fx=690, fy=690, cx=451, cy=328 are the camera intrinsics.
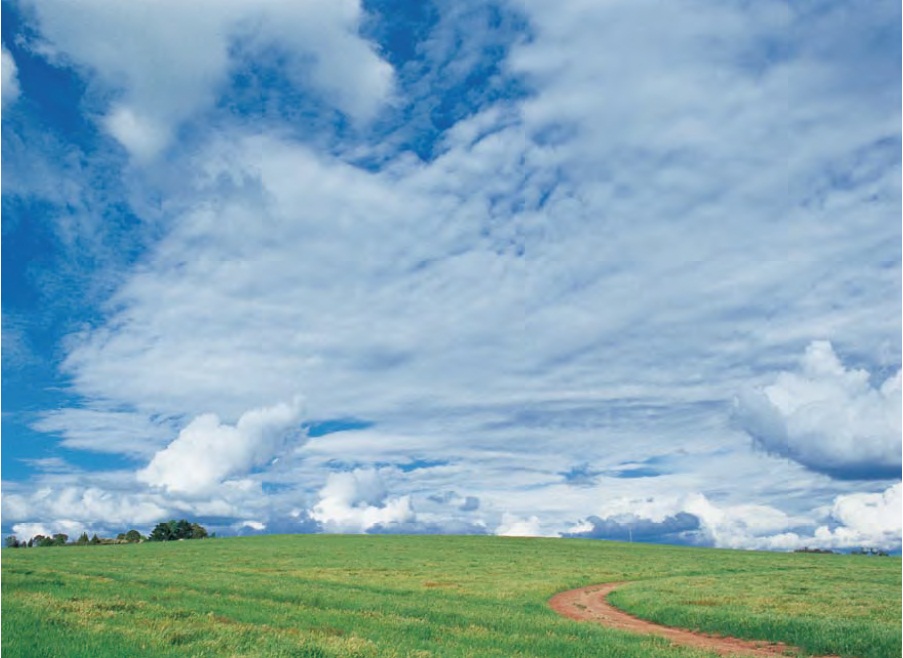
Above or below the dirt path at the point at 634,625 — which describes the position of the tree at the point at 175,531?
above

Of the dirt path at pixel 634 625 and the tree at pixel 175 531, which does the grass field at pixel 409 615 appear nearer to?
the dirt path at pixel 634 625

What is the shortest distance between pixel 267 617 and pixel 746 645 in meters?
18.8

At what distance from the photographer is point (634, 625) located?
106 feet

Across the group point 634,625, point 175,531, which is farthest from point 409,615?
point 175,531

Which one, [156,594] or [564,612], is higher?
[156,594]

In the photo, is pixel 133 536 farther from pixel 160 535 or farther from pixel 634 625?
pixel 634 625

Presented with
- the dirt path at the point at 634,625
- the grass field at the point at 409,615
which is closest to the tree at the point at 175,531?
the grass field at the point at 409,615

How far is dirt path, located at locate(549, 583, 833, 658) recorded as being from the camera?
85.8 ft

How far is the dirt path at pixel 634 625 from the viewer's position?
2614 centimetres

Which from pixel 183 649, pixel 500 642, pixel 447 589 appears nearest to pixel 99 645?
pixel 183 649

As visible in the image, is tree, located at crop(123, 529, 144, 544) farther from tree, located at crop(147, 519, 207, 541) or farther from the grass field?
the grass field

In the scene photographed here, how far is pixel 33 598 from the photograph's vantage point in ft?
84.7

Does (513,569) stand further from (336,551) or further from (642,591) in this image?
(336,551)

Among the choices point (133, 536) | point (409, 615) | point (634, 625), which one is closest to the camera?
point (409, 615)
